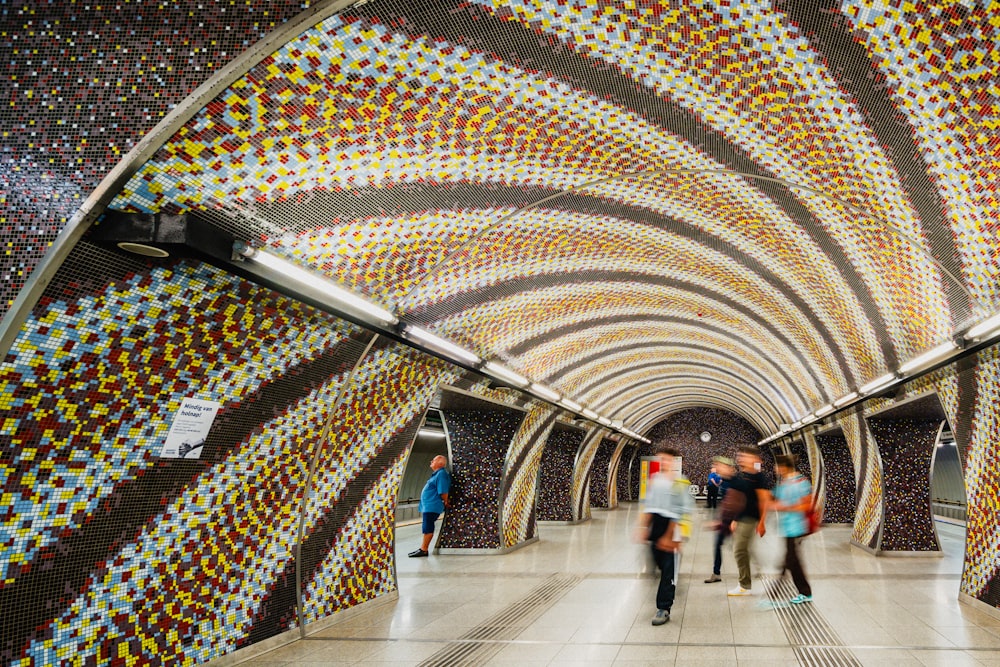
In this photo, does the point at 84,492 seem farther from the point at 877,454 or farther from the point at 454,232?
the point at 877,454

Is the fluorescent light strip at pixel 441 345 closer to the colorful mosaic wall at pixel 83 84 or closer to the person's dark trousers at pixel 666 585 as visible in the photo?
the person's dark trousers at pixel 666 585

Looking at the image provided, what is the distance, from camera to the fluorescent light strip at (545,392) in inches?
451

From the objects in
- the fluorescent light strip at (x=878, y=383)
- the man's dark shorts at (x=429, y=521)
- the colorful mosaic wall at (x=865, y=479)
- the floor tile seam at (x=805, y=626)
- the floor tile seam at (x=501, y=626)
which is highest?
the fluorescent light strip at (x=878, y=383)

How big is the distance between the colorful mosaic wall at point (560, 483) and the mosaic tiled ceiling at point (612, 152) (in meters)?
12.2

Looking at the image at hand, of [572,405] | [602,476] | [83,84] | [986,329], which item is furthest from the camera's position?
[602,476]

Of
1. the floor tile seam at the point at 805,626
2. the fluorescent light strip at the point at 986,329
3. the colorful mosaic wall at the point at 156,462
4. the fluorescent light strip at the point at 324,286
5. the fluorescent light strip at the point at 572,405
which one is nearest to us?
the colorful mosaic wall at the point at 156,462

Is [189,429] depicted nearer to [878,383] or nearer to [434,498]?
[434,498]

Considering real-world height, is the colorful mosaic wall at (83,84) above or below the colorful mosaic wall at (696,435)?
below

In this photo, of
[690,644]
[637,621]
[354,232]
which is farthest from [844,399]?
[354,232]

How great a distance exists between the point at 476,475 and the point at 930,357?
24.8 ft

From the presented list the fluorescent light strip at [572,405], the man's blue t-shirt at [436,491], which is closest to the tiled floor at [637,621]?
the man's blue t-shirt at [436,491]

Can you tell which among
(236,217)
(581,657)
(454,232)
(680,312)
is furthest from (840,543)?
(236,217)

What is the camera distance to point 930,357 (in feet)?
24.0

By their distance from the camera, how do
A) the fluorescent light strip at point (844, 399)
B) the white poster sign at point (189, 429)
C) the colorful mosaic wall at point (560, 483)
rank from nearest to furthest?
1. the white poster sign at point (189, 429)
2. the fluorescent light strip at point (844, 399)
3. the colorful mosaic wall at point (560, 483)
